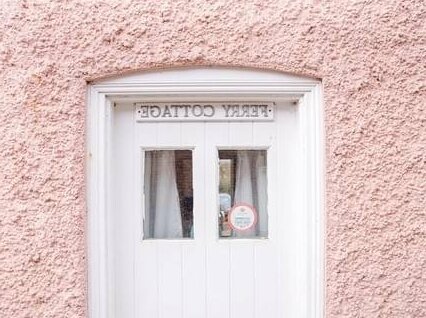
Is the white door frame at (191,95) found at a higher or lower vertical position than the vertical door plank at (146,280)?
higher

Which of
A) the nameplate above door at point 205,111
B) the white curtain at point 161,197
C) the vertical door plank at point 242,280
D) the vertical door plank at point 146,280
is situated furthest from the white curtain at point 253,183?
the vertical door plank at point 146,280

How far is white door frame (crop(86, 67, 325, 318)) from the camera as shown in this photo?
3475mm

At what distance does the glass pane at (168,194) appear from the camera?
12.2 feet

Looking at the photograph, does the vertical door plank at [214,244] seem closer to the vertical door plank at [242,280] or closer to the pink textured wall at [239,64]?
the vertical door plank at [242,280]

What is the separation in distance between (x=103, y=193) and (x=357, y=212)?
1.62m

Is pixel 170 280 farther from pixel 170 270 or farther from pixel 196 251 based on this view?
pixel 196 251

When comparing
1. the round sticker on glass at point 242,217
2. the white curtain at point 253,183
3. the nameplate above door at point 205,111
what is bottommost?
the round sticker on glass at point 242,217

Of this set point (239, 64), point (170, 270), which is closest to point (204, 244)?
point (170, 270)

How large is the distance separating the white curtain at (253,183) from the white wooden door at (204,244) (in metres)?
0.08

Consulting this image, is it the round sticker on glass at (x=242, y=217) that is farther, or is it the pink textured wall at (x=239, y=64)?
the round sticker on glass at (x=242, y=217)

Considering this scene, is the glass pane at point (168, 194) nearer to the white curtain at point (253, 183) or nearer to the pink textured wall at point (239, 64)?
the white curtain at point (253, 183)

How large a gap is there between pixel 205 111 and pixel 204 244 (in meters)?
0.89

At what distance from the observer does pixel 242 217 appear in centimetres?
371

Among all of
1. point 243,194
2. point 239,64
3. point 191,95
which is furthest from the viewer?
point 243,194
